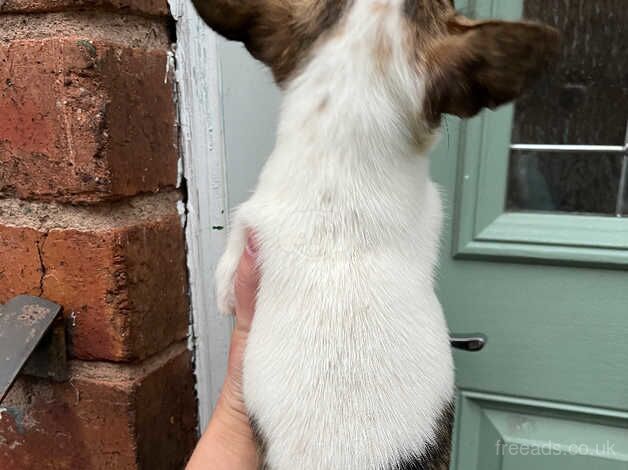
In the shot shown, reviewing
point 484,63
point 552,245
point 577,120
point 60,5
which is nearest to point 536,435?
point 552,245

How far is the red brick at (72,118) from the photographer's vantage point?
0.58 m

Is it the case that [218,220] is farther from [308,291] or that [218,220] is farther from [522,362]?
[522,362]

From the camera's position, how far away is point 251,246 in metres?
0.51

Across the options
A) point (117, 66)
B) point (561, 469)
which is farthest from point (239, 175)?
point (561, 469)

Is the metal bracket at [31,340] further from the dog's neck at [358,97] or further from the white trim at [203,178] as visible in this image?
the dog's neck at [358,97]

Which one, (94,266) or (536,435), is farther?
(536,435)

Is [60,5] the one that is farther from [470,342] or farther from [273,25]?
[470,342]

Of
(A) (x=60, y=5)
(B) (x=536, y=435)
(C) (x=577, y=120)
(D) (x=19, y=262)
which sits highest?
(A) (x=60, y=5)

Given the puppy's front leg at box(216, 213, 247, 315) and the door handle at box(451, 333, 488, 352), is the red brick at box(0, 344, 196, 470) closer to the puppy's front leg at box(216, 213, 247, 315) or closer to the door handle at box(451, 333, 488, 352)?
the puppy's front leg at box(216, 213, 247, 315)

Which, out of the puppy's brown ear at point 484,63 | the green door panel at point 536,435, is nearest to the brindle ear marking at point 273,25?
the puppy's brown ear at point 484,63

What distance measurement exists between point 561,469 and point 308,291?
53 centimetres

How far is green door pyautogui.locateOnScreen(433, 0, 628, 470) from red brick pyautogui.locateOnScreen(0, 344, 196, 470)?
0.40 m

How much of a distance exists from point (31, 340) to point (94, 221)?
0.15 meters

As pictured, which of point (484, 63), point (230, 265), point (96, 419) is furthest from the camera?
point (96, 419)
